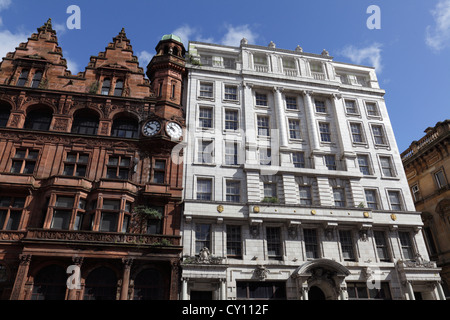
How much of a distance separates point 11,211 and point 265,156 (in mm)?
21366

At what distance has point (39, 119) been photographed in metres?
28.8

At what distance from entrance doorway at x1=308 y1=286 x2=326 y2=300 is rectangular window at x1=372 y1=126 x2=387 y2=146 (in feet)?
54.5

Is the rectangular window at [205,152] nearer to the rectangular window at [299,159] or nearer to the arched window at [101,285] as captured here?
the rectangular window at [299,159]

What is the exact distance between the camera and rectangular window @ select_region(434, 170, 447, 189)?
1317 inches

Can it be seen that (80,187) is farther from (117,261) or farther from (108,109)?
(108,109)

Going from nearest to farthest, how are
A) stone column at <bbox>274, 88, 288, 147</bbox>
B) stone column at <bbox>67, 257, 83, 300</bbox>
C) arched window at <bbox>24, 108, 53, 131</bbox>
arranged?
stone column at <bbox>67, 257, 83, 300</bbox>
arched window at <bbox>24, 108, 53, 131</bbox>
stone column at <bbox>274, 88, 288, 147</bbox>

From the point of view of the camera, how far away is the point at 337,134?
32.1m

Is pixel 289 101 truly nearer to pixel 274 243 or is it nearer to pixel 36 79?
pixel 274 243

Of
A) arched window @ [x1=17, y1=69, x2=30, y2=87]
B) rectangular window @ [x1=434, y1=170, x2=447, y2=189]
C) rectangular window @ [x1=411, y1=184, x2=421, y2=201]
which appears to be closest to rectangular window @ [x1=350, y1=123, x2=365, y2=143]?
rectangular window @ [x1=434, y1=170, x2=447, y2=189]

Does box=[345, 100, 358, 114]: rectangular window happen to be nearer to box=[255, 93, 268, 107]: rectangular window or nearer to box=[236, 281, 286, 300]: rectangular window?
box=[255, 93, 268, 107]: rectangular window

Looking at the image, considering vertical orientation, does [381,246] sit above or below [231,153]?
below

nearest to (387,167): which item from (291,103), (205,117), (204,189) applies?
A: (291,103)
